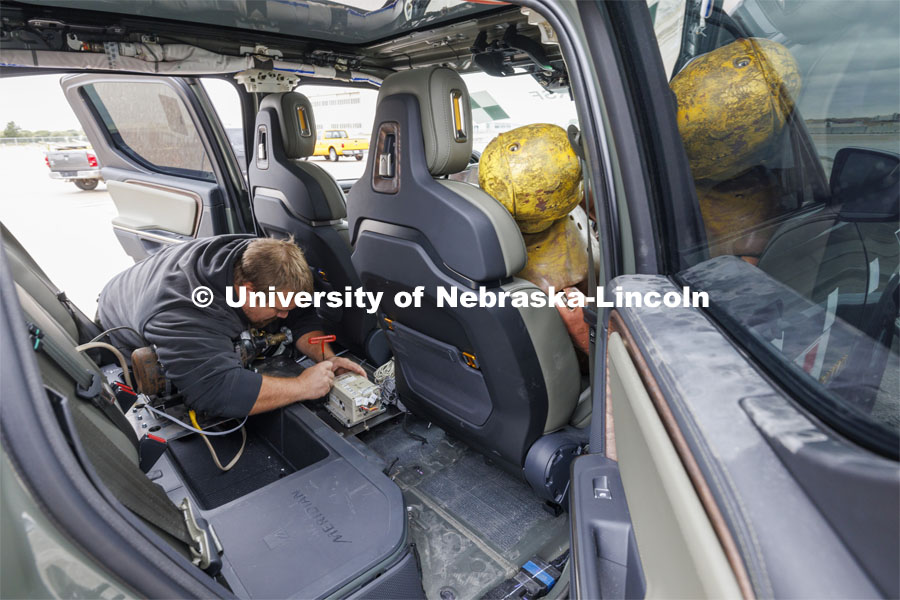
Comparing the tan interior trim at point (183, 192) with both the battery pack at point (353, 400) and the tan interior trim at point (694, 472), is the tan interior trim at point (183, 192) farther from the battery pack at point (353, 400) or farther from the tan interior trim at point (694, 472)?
the tan interior trim at point (694, 472)

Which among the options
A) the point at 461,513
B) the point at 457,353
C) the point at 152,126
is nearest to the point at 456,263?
the point at 457,353

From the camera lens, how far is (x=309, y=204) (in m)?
2.80

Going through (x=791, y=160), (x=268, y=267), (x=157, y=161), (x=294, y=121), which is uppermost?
(x=294, y=121)

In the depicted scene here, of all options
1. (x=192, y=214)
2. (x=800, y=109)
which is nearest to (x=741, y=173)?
(x=800, y=109)

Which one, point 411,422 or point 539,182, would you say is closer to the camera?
point 539,182

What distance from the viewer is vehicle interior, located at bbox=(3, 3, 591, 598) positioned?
1.33 m

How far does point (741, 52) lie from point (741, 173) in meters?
0.26

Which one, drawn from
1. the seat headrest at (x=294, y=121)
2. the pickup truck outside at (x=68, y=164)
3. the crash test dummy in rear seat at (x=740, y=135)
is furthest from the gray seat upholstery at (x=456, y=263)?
the pickup truck outside at (x=68, y=164)

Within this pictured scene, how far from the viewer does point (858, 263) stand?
91 cm

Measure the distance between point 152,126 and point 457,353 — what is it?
290cm

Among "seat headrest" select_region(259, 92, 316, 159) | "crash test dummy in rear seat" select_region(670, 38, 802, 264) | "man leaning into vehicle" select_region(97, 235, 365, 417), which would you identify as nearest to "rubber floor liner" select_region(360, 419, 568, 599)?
"man leaning into vehicle" select_region(97, 235, 365, 417)

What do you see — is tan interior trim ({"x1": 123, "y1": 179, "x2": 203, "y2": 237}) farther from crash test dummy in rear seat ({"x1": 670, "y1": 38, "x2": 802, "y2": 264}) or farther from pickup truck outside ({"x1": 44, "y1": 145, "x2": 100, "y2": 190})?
crash test dummy in rear seat ({"x1": 670, "y1": 38, "x2": 802, "y2": 264})

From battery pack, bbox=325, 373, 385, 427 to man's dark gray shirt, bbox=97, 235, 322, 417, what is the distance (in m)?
0.33

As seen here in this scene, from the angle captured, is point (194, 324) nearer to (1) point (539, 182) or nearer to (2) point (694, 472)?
(1) point (539, 182)
